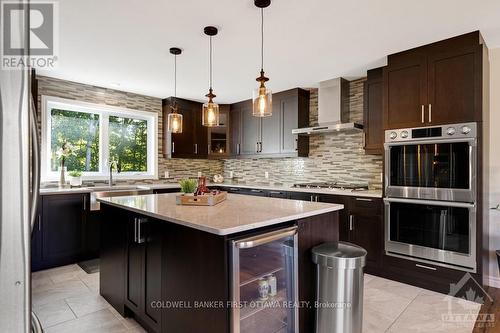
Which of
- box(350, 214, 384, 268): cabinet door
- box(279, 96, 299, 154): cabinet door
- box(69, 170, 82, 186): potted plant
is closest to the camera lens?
box(350, 214, 384, 268): cabinet door

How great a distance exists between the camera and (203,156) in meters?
5.43

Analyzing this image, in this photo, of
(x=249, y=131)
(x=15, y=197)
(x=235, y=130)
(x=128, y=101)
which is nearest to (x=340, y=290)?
(x=15, y=197)

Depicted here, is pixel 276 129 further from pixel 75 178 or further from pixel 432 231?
pixel 75 178

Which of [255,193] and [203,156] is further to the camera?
[203,156]

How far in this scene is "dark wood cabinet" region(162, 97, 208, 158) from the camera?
16.4ft

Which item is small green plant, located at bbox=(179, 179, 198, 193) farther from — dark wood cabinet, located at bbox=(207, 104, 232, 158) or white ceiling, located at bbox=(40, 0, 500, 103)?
dark wood cabinet, located at bbox=(207, 104, 232, 158)

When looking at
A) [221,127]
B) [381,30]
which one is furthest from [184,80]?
[381,30]

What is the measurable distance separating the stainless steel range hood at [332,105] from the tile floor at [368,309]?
2021 millimetres

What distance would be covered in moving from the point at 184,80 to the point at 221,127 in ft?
5.43

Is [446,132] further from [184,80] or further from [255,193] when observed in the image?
[184,80]

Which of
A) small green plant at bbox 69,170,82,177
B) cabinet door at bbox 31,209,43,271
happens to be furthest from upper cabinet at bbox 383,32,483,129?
cabinet door at bbox 31,209,43,271

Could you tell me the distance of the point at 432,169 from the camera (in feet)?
9.05

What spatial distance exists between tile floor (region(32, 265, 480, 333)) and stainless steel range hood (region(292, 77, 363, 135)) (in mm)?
2021

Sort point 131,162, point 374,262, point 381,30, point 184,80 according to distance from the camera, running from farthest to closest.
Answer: point 131,162 → point 184,80 → point 374,262 → point 381,30
